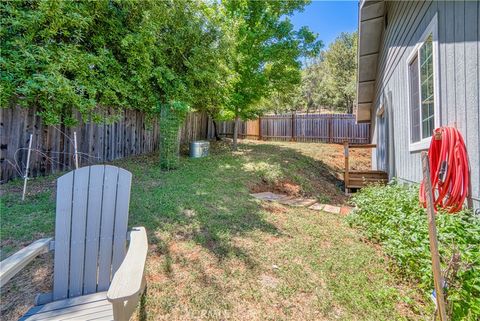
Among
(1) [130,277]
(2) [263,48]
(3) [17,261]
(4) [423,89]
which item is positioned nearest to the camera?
(1) [130,277]

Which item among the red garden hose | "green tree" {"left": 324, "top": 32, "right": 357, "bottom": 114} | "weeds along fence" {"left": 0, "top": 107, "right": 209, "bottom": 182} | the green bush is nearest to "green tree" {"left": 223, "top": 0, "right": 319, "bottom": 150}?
"weeds along fence" {"left": 0, "top": 107, "right": 209, "bottom": 182}

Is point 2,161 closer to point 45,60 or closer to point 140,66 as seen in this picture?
point 45,60

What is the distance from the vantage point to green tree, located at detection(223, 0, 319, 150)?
8547 millimetres

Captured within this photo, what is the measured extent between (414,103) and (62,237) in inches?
195

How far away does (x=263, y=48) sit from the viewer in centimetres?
866

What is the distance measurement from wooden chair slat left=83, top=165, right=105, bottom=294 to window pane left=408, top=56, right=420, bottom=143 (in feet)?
14.4

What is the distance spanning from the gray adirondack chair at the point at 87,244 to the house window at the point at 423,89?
3567mm

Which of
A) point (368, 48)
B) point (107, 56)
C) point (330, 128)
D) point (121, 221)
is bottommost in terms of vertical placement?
point (121, 221)

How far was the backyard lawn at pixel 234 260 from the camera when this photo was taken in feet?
6.48

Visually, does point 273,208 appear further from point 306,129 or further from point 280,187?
point 306,129

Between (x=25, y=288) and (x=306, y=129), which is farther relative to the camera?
(x=306, y=129)

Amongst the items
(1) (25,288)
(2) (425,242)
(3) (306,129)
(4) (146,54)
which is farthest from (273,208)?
(3) (306,129)

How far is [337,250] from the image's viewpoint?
2896 mm

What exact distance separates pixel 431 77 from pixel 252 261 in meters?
3.28
